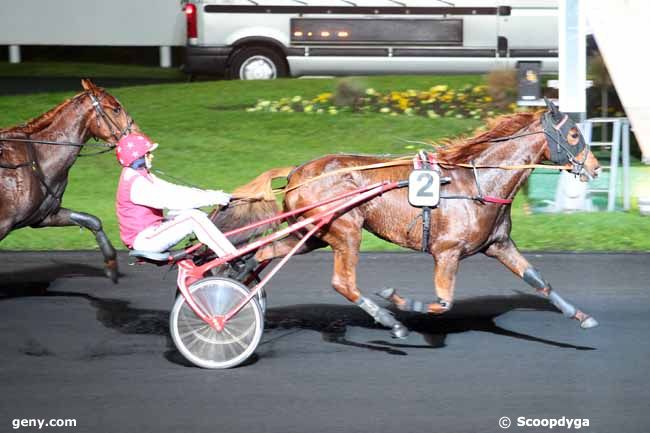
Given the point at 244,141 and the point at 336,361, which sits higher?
the point at 244,141

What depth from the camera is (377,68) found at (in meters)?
17.5

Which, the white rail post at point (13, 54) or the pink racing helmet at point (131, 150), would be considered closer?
the pink racing helmet at point (131, 150)

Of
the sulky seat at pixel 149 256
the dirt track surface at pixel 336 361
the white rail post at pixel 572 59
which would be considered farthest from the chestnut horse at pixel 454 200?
the white rail post at pixel 572 59

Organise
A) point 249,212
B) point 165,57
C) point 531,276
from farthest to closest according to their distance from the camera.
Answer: point 165,57 < point 249,212 < point 531,276

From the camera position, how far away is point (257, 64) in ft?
59.6

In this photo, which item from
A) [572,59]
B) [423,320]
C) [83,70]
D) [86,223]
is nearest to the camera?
[423,320]

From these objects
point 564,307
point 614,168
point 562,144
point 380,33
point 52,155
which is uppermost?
point 380,33

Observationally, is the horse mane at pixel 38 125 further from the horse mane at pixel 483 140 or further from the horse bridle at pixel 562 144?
the horse bridle at pixel 562 144

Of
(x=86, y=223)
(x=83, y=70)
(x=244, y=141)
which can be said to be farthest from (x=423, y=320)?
(x=83, y=70)

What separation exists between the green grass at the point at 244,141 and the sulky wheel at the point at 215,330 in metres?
4.03

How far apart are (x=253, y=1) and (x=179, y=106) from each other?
215 cm

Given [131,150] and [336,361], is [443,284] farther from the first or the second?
[131,150]

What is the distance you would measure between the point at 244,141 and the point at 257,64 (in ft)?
11.4

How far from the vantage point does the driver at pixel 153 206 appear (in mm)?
6652
